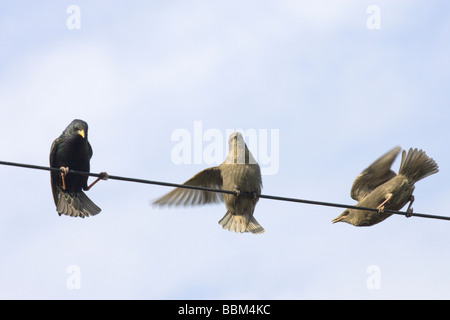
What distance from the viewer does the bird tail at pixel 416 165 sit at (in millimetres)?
8234

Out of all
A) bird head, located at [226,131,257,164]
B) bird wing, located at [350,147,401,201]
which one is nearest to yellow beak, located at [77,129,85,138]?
bird head, located at [226,131,257,164]

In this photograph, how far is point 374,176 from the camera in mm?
8766

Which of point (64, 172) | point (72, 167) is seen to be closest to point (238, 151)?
point (72, 167)

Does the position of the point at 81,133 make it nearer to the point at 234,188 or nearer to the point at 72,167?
the point at 72,167

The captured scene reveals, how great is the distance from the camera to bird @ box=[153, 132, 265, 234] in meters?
8.02

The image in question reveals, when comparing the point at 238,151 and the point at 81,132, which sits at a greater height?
the point at 81,132

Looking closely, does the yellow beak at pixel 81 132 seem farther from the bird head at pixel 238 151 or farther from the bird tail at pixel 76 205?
the bird head at pixel 238 151

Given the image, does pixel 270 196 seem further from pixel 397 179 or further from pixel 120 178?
pixel 397 179

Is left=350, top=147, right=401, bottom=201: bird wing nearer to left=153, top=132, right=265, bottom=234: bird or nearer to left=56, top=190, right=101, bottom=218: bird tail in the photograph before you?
left=153, top=132, right=265, bottom=234: bird

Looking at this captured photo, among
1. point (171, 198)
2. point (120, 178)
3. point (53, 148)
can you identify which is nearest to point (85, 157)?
point (53, 148)

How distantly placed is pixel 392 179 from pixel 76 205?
3.80m

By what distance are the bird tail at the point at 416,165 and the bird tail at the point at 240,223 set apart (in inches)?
69.0

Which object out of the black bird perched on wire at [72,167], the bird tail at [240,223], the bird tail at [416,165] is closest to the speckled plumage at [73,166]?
the black bird perched on wire at [72,167]

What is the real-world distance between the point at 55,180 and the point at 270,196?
4.00 m
